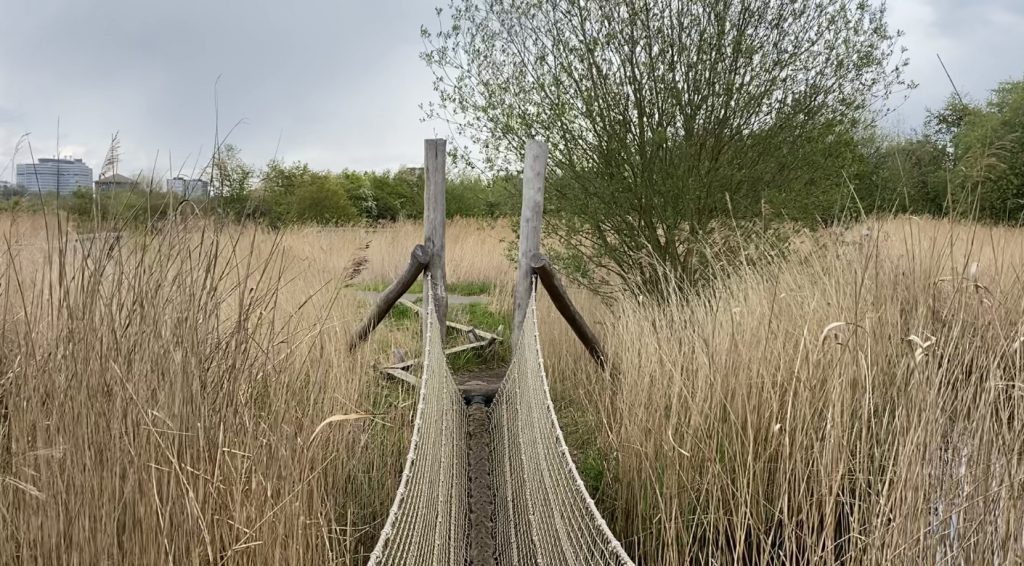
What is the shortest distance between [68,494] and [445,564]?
1169 mm

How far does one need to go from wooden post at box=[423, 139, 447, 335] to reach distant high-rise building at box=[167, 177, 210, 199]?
245cm

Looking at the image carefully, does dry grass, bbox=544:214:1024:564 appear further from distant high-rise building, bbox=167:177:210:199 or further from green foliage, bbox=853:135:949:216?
distant high-rise building, bbox=167:177:210:199

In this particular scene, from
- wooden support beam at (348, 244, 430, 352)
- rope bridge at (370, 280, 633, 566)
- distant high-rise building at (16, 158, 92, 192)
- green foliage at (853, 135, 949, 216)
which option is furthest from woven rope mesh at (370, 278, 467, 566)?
green foliage at (853, 135, 949, 216)

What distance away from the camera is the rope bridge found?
1848 mm

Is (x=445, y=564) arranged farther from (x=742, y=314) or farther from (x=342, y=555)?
(x=742, y=314)

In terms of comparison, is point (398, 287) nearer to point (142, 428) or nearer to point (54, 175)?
A: point (54, 175)

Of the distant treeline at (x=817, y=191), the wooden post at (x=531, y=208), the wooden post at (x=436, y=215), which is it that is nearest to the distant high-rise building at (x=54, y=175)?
the distant treeline at (x=817, y=191)

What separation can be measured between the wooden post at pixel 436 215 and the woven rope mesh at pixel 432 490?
103cm

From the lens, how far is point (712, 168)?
5270mm

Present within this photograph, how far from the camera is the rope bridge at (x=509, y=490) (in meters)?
1.85

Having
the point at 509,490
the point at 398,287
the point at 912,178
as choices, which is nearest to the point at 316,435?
the point at 509,490

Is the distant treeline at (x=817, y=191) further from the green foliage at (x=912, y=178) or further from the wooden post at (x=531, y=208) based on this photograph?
the wooden post at (x=531, y=208)

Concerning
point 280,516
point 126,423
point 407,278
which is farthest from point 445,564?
point 407,278

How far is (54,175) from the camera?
6.20 ft
